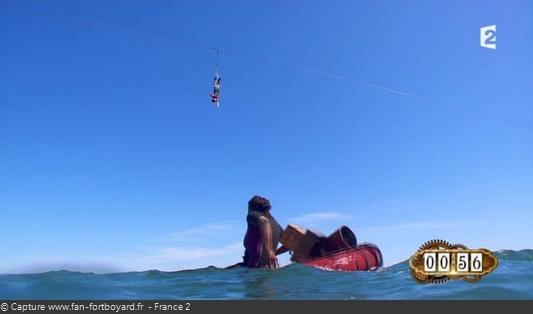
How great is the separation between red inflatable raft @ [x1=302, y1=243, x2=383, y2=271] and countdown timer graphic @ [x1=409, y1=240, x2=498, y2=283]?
17.5 metres

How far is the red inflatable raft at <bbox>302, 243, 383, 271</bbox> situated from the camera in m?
31.1

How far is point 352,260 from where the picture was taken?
31.7m

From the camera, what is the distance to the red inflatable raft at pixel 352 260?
31.1 metres

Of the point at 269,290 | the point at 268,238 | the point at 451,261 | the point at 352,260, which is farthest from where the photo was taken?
the point at 268,238

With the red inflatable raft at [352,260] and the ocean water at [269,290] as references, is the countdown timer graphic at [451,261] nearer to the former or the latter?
the ocean water at [269,290]

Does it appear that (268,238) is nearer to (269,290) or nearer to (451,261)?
(269,290)

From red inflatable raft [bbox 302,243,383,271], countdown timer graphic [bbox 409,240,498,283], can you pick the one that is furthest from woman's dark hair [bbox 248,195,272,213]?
countdown timer graphic [bbox 409,240,498,283]

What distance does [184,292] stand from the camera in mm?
19922

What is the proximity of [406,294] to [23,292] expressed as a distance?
17.3 metres

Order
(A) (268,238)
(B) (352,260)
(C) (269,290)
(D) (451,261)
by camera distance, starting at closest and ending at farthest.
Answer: (D) (451,261), (C) (269,290), (B) (352,260), (A) (268,238)

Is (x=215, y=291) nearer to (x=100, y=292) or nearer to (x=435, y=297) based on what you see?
(x=100, y=292)

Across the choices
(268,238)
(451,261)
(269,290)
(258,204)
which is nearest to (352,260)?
(268,238)

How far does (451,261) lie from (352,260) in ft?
61.5
